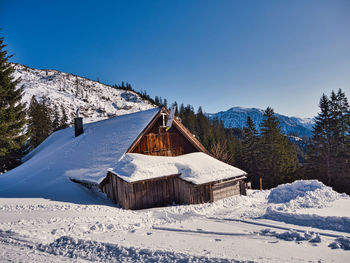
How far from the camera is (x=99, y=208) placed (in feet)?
39.6

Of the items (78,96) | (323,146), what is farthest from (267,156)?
(78,96)

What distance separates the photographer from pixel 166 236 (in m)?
7.52

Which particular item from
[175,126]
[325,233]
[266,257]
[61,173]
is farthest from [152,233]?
[61,173]

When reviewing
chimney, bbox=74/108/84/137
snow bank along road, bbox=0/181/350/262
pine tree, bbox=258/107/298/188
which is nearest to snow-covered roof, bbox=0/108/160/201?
chimney, bbox=74/108/84/137

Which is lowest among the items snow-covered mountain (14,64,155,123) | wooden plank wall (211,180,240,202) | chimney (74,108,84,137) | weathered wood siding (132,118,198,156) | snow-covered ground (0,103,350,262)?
wooden plank wall (211,180,240,202)

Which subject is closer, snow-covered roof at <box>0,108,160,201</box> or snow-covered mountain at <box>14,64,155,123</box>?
snow-covered roof at <box>0,108,160,201</box>

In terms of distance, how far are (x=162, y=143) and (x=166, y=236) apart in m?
10.5

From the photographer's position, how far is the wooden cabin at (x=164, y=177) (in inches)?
550

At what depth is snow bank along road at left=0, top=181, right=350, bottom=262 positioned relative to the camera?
5676mm

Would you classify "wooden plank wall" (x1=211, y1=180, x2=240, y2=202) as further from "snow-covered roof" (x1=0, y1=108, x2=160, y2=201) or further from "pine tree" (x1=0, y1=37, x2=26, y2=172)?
"pine tree" (x1=0, y1=37, x2=26, y2=172)

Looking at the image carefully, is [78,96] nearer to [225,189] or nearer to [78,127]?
[78,127]

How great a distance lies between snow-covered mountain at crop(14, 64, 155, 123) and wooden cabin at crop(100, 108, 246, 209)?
7889 centimetres

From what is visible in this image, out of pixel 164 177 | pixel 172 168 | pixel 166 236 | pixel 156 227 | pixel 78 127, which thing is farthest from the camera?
pixel 78 127

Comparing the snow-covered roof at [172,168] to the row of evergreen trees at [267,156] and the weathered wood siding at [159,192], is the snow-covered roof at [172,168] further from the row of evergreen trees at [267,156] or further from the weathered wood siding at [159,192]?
the row of evergreen trees at [267,156]
